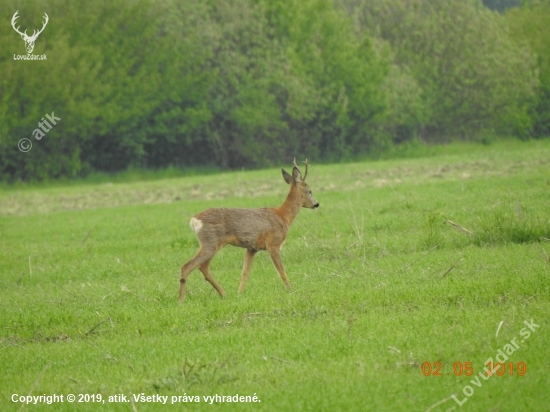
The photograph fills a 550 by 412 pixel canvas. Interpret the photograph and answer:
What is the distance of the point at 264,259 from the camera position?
14.8m

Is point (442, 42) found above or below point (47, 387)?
above

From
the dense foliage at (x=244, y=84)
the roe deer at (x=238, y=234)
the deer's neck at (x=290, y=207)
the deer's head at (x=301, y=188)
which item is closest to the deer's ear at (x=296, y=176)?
the deer's head at (x=301, y=188)

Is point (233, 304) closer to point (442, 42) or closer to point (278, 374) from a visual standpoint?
point (278, 374)

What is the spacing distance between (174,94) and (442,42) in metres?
19.1

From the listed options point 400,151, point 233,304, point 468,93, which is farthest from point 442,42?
point 233,304

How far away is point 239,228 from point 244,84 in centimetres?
3727

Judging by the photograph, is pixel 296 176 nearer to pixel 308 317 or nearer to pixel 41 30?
pixel 308 317

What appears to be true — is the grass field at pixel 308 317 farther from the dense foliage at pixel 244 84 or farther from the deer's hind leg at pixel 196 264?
the dense foliage at pixel 244 84
